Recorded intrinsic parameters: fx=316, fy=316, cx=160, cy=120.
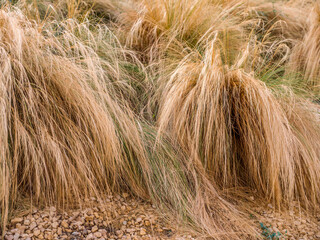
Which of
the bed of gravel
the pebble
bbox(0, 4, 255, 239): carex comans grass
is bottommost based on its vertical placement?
the pebble

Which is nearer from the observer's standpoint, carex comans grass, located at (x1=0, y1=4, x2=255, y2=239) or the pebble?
the pebble

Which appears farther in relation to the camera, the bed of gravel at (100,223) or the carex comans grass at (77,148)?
the carex comans grass at (77,148)

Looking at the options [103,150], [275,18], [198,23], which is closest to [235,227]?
[103,150]

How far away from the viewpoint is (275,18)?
142 inches

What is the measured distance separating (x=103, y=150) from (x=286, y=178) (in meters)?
1.16

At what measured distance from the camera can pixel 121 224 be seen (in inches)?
69.1

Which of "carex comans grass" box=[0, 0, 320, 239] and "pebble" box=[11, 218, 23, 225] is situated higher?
"carex comans grass" box=[0, 0, 320, 239]

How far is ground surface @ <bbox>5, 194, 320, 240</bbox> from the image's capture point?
1597mm

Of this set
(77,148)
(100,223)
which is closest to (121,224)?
(100,223)

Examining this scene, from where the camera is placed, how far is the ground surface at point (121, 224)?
1597mm

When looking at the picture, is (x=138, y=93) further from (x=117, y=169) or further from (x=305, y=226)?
(x=305, y=226)

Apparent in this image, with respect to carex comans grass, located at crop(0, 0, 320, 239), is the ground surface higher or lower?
lower

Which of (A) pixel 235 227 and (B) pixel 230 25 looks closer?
(A) pixel 235 227

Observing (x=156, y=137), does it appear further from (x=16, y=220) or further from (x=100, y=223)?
(x=16, y=220)
